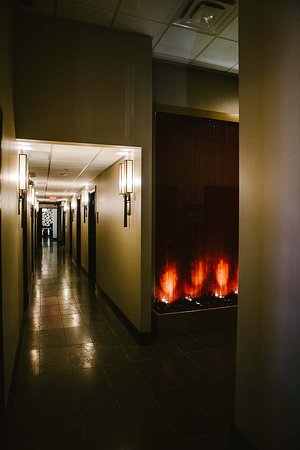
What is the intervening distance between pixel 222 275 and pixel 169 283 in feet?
3.39

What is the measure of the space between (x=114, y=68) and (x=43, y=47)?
912mm

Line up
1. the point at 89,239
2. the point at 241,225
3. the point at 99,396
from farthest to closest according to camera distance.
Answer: the point at 89,239 → the point at 99,396 → the point at 241,225

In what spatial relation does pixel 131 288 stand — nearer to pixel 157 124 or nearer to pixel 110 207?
pixel 110 207

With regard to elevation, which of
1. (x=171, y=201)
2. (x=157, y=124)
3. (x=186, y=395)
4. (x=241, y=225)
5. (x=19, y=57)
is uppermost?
(x=19, y=57)

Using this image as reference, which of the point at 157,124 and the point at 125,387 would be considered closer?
the point at 125,387

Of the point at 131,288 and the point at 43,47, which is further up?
the point at 43,47

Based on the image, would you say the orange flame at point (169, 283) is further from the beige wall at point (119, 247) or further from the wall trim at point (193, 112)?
the wall trim at point (193, 112)

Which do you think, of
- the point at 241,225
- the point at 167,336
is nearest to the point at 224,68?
the point at 241,225

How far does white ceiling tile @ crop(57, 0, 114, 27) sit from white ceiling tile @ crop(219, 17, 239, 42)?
1495 mm

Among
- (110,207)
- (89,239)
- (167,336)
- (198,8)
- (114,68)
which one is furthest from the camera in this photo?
(89,239)

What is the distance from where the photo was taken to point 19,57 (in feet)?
12.0

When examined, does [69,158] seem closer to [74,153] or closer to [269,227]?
[74,153]

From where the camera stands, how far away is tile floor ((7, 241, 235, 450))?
2408 millimetres

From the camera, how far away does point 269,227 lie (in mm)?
1978
